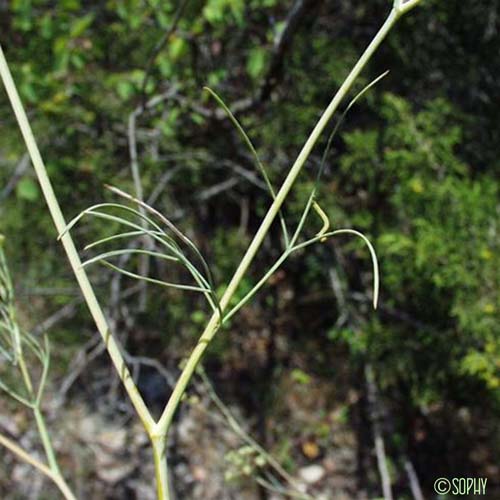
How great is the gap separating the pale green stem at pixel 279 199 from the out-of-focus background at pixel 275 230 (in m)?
0.90

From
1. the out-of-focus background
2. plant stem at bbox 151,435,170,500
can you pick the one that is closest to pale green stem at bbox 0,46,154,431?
plant stem at bbox 151,435,170,500

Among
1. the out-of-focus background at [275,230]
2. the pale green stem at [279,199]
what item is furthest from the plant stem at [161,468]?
the out-of-focus background at [275,230]

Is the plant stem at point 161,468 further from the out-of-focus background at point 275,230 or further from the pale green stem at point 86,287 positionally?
the out-of-focus background at point 275,230

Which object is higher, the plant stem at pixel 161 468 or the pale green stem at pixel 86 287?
the pale green stem at pixel 86 287

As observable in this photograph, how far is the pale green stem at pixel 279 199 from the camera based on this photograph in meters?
0.48

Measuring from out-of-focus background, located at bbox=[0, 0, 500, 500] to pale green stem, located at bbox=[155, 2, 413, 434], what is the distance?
0.90m

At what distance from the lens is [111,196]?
203cm

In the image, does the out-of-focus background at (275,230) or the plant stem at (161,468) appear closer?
the plant stem at (161,468)

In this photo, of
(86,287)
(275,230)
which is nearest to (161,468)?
(86,287)

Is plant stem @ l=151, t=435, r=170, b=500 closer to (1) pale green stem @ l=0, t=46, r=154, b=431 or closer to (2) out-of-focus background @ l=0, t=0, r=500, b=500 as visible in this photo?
(1) pale green stem @ l=0, t=46, r=154, b=431

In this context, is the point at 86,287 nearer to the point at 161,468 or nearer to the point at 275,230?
the point at 161,468

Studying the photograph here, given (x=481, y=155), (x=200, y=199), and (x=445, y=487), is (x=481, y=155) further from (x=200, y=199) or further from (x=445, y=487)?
(x=445, y=487)

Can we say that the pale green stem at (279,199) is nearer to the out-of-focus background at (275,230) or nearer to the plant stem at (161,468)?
the plant stem at (161,468)

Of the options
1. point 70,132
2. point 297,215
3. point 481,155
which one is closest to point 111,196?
point 70,132
